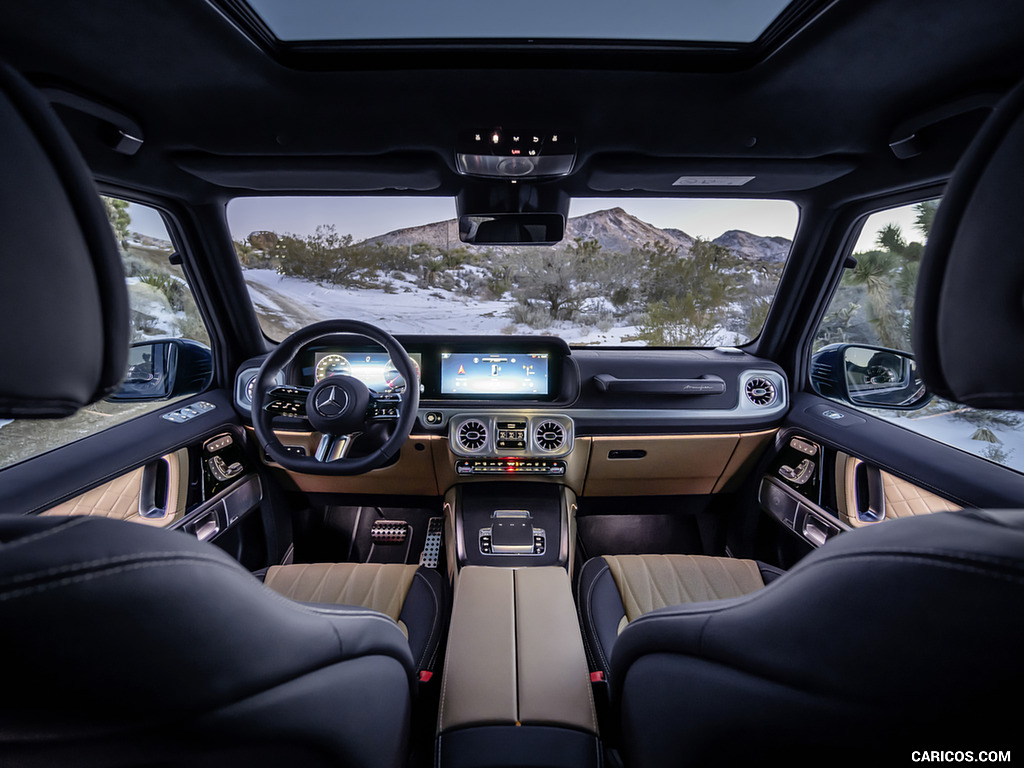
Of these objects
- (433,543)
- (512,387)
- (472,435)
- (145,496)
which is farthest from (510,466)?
(145,496)

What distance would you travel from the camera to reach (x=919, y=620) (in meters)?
0.53

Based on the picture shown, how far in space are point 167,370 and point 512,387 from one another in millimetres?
1973

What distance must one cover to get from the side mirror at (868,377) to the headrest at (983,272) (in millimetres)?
1822

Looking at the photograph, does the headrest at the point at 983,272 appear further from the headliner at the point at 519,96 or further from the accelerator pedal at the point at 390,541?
the accelerator pedal at the point at 390,541

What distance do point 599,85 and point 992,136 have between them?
1.53 metres

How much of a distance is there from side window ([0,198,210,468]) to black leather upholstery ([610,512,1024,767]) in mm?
2191

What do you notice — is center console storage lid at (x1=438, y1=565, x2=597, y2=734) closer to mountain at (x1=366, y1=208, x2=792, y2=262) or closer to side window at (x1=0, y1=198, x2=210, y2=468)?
side window at (x1=0, y1=198, x2=210, y2=468)

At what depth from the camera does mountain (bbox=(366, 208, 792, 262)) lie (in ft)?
9.14

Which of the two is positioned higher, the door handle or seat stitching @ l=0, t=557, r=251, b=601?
seat stitching @ l=0, t=557, r=251, b=601

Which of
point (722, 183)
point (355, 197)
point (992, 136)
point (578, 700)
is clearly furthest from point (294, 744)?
point (722, 183)

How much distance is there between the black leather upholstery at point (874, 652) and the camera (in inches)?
19.8

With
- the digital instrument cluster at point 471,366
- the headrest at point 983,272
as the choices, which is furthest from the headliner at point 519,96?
the headrest at point 983,272

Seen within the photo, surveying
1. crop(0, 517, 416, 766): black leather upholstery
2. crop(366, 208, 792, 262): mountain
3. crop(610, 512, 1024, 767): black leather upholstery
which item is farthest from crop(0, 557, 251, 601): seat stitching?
crop(366, 208, 792, 262): mountain

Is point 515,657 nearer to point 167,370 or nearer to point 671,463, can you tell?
point 671,463
